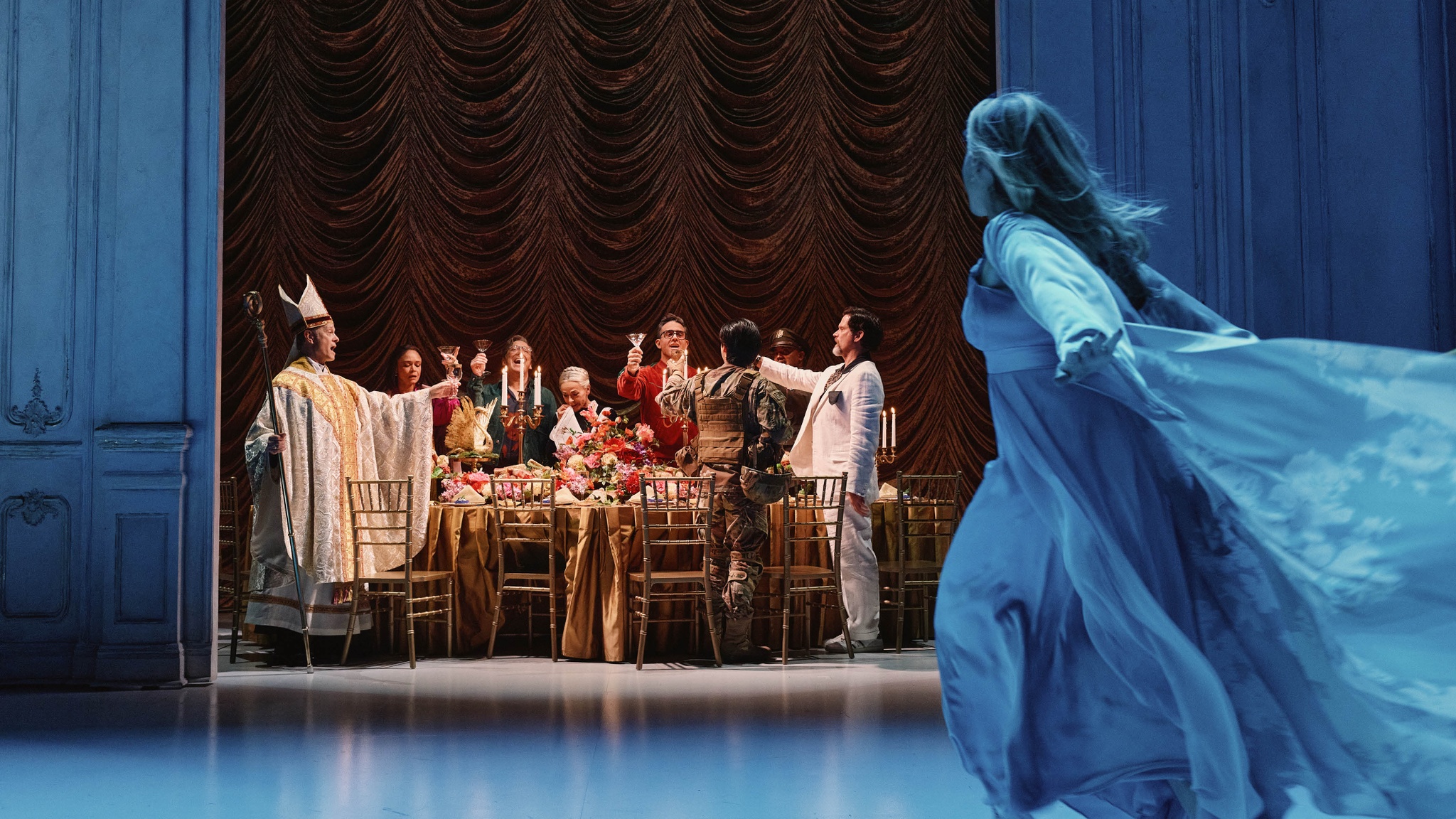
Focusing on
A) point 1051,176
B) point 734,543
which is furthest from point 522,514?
point 1051,176

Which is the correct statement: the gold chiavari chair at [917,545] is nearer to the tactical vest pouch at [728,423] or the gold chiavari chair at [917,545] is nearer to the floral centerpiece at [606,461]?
the tactical vest pouch at [728,423]

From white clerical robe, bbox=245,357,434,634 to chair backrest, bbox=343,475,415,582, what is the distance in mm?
56

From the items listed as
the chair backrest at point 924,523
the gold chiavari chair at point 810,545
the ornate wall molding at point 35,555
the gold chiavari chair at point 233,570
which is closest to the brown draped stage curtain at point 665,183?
the gold chiavari chair at point 233,570

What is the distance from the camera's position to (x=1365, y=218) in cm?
509

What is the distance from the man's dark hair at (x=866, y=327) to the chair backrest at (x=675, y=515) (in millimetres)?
1292

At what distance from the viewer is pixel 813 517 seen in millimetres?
6863

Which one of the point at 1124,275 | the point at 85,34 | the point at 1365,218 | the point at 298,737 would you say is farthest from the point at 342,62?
the point at 1124,275

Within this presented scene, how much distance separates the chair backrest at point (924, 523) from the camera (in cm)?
720

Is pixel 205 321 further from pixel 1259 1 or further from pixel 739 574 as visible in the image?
pixel 1259 1

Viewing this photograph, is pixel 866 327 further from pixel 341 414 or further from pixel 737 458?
pixel 341 414

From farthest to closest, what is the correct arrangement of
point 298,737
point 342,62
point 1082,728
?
point 342,62 < point 298,737 < point 1082,728

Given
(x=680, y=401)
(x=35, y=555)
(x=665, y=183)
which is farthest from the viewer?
(x=665, y=183)

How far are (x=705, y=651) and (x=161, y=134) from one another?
3563 mm

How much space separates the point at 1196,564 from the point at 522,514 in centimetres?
466
